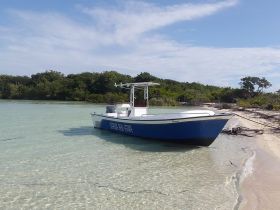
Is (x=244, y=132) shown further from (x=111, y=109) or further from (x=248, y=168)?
(x=248, y=168)

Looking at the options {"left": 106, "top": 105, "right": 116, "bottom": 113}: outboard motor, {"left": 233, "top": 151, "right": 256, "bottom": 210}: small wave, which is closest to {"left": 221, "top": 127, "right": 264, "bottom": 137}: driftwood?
{"left": 106, "top": 105, "right": 116, "bottom": 113}: outboard motor

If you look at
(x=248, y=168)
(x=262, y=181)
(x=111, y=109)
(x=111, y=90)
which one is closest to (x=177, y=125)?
(x=248, y=168)

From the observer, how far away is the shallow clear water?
27.6 feet

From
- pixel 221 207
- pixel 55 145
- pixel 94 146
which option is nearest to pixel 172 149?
pixel 94 146

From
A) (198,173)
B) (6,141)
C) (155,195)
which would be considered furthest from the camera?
(6,141)

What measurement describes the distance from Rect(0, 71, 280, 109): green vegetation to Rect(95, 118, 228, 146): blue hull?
145 ft

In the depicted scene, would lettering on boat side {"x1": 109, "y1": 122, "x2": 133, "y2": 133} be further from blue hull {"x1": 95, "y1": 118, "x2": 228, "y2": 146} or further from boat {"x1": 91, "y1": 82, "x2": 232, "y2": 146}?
blue hull {"x1": 95, "y1": 118, "x2": 228, "y2": 146}

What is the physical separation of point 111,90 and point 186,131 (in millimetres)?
71226

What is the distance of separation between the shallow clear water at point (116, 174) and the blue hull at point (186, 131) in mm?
348

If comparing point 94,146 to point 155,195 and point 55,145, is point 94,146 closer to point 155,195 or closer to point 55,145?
point 55,145

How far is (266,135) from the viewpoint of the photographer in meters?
20.2

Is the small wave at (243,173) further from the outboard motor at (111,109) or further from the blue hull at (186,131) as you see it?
the outboard motor at (111,109)

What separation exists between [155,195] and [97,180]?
206cm

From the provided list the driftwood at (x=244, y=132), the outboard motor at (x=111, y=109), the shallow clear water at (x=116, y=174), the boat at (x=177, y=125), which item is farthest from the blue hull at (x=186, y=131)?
the driftwood at (x=244, y=132)
